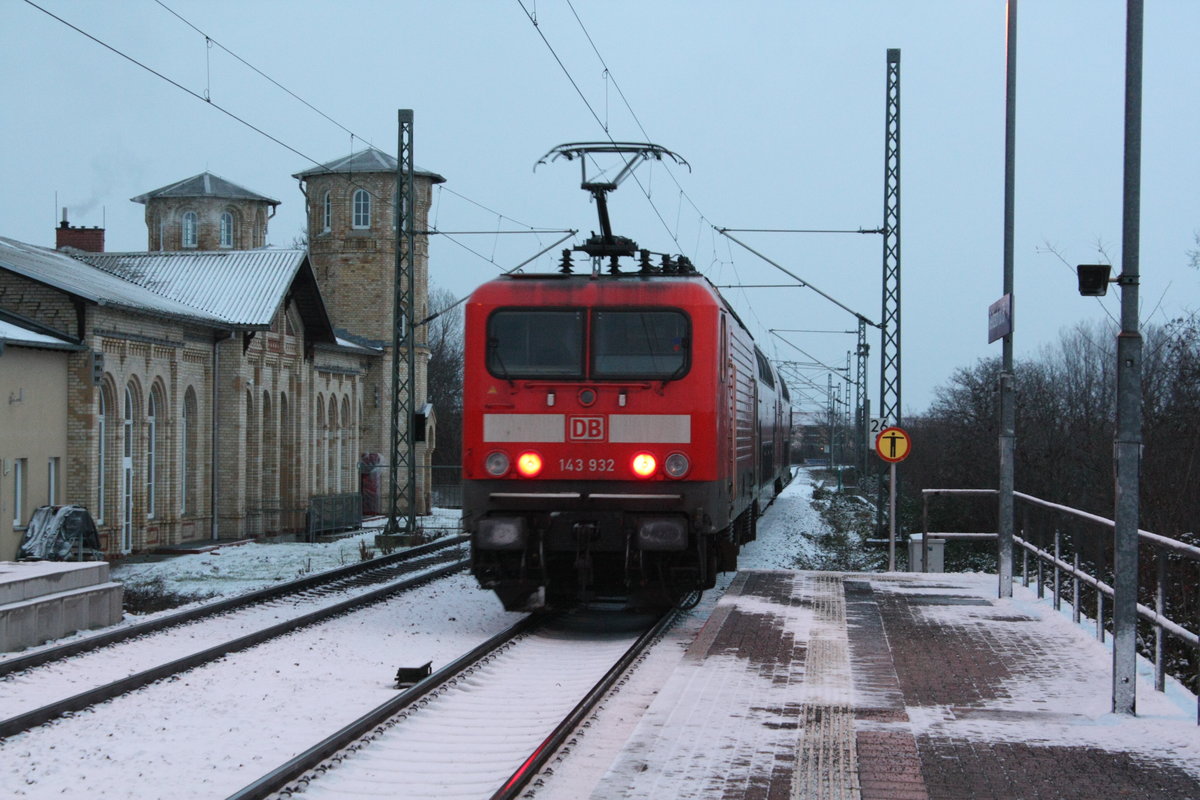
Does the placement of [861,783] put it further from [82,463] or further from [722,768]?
[82,463]

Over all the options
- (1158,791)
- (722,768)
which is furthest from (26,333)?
(1158,791)

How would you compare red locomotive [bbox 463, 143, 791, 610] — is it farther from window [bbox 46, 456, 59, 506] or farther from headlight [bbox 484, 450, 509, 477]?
window [bbox 46, 456, 59, 506]

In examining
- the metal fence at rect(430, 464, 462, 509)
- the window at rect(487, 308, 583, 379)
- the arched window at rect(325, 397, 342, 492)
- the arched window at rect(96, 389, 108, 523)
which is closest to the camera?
the window at rect(487, 308, 583, 379)

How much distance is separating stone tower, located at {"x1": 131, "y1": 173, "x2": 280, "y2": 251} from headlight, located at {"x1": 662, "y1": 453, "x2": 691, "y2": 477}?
38.1m

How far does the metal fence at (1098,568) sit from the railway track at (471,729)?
344 centimetres

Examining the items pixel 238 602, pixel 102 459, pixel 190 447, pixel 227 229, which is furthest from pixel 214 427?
pixel 227 229

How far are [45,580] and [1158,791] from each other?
Result: 907cm

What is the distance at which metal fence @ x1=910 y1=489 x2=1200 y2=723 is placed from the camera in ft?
26.3

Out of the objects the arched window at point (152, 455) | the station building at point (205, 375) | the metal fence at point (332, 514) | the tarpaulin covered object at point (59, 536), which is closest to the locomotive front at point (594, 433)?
the tarpaulin covered object at point (59, 536)

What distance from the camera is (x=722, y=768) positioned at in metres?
6.59

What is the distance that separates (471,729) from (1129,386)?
4.31m

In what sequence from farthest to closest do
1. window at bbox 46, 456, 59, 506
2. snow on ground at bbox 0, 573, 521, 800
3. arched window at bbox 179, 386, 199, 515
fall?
arched window at bbox 179, 386, 199, 515 → window at bbox 46, 456, 59, 506 → snow on ground at bbox 0, 573, 521, 800

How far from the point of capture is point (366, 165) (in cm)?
4300

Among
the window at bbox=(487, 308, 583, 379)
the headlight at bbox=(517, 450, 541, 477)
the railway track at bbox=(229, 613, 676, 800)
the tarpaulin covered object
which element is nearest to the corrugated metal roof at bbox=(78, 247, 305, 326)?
the tarpaulin covered object
